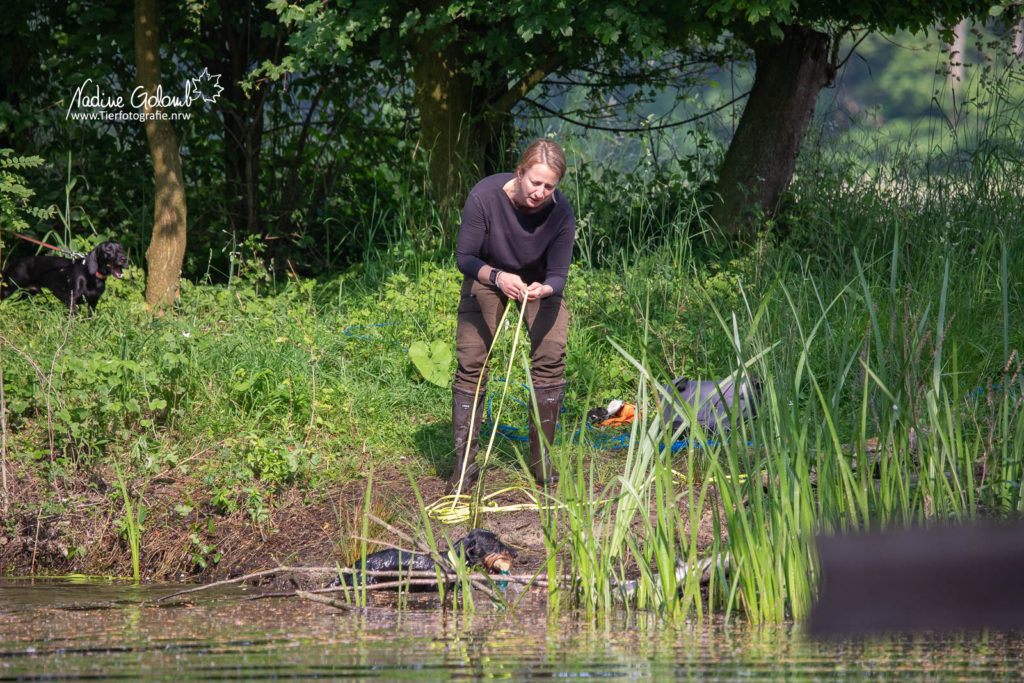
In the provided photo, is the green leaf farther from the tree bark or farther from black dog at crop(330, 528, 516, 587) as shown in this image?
the tree bark

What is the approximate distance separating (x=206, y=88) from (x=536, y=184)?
6072 millimetres

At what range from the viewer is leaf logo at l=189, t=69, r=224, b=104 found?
31.8 ft

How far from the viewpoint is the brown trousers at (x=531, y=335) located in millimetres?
5340

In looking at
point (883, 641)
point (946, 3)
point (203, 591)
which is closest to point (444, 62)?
point (946, 3)

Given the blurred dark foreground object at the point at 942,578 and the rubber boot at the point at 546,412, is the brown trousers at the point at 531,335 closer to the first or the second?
the rubber boot at the point at 546,412

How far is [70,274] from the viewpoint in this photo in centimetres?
788

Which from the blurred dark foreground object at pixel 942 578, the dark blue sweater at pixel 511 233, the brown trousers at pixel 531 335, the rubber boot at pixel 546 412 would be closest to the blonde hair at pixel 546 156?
the dark blue sweater at pixel 511 233

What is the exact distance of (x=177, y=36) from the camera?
979cm

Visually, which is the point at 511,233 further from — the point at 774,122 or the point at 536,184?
the point at 774,122

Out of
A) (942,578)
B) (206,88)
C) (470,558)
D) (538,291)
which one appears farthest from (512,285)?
(206,88)

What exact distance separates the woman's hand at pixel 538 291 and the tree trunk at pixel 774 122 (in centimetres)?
478

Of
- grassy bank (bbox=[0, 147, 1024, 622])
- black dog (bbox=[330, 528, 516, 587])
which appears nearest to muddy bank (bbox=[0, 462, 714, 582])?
grassy bank (bbox=[0, 147, 1024, 622])

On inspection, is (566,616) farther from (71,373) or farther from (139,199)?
(139,199)

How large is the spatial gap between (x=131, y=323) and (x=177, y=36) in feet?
11.7
